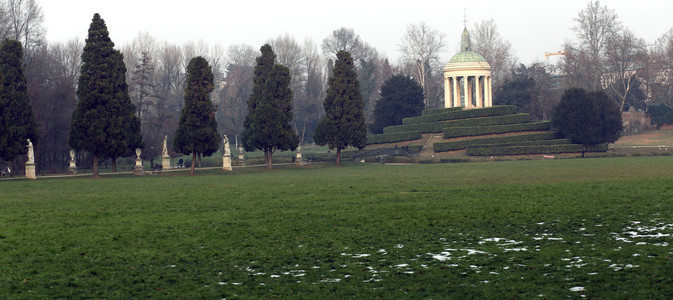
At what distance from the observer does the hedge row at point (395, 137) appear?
269ft

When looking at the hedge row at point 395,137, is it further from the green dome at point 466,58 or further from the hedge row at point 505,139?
the green dome at point 466,58

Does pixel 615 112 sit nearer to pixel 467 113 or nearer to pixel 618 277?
pixel 467 113

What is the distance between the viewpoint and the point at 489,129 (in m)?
79.1

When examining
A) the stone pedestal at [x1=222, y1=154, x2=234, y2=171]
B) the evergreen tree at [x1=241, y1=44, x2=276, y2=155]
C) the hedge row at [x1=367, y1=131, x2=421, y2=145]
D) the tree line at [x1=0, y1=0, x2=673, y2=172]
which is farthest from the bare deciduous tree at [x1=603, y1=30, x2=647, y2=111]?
the stone pedestal at [x1=222, y1=154, x2=234, y2=171]

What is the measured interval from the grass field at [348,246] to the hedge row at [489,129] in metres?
52.5

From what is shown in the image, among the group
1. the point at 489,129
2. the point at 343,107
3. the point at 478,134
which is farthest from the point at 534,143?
the point at 343,107

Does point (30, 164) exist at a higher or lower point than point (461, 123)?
lower

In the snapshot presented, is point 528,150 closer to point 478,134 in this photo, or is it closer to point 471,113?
point 478,134

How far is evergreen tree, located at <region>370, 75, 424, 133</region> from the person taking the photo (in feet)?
300

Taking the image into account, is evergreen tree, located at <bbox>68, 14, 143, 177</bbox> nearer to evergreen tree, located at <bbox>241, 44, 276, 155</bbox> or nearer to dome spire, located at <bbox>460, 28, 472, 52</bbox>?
evergreen tree, located at <bbox>241, 44, 276, 155</bbox>

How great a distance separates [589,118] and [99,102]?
47.4m

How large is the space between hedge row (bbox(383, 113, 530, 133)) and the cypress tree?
93.5ft

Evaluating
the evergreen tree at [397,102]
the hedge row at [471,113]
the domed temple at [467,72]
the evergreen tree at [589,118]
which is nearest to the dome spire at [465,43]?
the domed temple at [467,72]

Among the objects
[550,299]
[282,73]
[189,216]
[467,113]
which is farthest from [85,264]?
[467,113]
